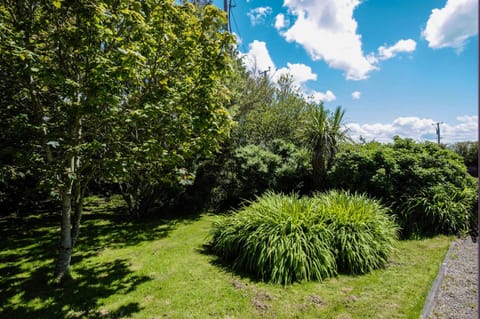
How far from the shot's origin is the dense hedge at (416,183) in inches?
233

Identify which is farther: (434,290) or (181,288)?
(181,288)

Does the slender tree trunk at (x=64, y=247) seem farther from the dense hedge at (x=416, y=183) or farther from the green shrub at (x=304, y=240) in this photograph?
the dense hedge at (x=416, y=183)

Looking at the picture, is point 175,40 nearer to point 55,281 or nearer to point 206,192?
point 55,281

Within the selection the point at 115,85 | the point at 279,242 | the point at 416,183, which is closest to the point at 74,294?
the point at 115,85

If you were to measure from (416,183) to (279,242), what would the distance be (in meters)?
4.47

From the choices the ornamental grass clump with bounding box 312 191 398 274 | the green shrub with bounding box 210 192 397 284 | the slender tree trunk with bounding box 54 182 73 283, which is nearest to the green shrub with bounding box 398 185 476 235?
the ornamental grass clump with bounding box 312 191 398 274

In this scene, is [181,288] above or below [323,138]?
below

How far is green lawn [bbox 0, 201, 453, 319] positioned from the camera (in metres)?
3.17

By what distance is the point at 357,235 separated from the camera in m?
4.49

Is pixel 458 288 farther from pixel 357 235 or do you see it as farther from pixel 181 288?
pixel 181 288

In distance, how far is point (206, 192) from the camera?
910 centimetres

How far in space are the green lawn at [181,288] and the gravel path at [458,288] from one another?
16 centimetres

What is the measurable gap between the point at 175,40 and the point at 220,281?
3.80 meters

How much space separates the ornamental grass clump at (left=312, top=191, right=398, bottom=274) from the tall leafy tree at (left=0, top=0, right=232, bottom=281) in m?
2.71
